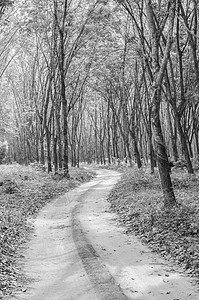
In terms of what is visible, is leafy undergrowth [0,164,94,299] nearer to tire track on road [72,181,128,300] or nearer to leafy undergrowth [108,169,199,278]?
tire track on road [72,181,128,300]

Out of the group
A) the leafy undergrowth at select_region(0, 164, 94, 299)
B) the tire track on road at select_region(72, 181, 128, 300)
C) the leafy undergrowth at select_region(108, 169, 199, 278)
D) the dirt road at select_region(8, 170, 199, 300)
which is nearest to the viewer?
the tire track on road at select_region(72, 181, 128, 300)

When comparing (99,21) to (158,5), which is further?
(99,21)

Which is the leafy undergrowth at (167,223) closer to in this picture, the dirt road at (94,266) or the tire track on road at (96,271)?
the dirt road at (94,266)

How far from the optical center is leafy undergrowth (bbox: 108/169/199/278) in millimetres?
8891

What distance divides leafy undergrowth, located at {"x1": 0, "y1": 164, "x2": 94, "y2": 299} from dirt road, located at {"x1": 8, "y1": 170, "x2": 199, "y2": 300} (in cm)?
39

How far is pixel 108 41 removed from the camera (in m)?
27.8

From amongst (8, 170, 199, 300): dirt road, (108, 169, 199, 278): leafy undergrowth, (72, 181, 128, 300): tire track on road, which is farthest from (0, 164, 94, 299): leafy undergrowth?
(108, 169, 199, 278): leafy undergrowth

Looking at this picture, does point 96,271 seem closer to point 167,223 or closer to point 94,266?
point 94,266

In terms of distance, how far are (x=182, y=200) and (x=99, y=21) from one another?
15.9m

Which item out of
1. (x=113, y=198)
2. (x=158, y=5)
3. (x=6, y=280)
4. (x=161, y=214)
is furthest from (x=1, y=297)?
(x=158, y=5)

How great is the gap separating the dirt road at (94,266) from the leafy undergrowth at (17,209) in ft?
1.29

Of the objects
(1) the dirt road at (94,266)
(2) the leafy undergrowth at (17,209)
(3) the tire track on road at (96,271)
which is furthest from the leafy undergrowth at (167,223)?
(2) the leafy undergrowth at (17,209)

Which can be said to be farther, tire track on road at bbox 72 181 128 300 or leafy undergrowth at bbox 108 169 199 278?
leafy undergrowth at bbox 108 169 199 278

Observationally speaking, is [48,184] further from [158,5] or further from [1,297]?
[1,297]
